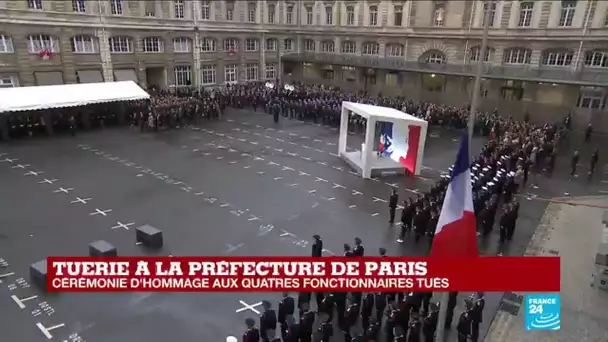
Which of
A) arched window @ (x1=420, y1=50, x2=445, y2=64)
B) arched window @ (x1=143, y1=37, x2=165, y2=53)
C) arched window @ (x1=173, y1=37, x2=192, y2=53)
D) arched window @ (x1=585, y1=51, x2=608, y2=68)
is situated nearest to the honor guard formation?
arched window @ (x1=143, y1=37, x2=165, y2=53)

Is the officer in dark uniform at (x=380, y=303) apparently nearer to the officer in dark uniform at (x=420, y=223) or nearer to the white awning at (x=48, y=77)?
the officer in dark uniform at (x=420, y=223)

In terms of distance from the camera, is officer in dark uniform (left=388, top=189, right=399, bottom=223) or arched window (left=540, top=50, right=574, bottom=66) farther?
arched window (left=540, top=50, right=574, bottom=66)

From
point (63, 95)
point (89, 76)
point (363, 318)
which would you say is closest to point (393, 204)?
point (363, 318)

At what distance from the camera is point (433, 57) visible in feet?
139

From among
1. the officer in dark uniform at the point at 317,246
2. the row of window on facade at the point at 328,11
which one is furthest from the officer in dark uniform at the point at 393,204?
the row of window on facade at the point at 328,11

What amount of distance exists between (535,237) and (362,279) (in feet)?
28.3

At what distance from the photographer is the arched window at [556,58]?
34.2 metres

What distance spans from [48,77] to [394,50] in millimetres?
31509

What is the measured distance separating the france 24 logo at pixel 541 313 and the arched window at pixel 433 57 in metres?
36.2

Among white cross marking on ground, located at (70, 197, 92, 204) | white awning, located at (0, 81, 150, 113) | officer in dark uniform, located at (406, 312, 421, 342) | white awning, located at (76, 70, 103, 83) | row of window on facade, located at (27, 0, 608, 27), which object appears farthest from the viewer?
white awning, located at (76, 70, 103, 83)

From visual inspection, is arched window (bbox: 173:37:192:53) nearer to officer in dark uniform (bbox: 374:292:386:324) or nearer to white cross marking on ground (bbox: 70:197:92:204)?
white cross marking on ground (bbox: 70:197:92:204)

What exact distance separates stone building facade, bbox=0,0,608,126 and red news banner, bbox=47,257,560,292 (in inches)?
754

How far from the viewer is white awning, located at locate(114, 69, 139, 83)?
37.4 metres

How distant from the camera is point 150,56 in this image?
1567 inches
